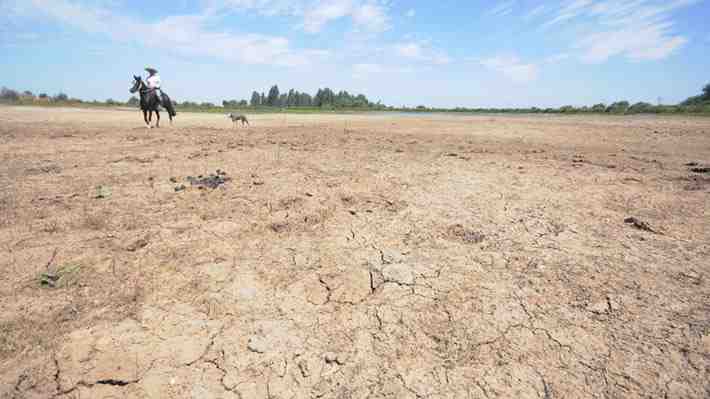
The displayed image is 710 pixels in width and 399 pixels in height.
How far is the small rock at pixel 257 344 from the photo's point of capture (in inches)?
69.8

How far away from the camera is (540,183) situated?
15.4 feet

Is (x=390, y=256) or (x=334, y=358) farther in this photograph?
(x=390, y=256)

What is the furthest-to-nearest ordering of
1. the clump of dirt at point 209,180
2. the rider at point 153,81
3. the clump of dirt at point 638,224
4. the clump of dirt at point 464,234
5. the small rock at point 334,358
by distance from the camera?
the rider at point 153,81 < the clump of dirt at point 209,180 < the clump of dirt at point 638,224 < the clump of dirt at point 464,234 < the small rock at point 334,358

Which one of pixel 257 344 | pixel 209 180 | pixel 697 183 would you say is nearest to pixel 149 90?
pixel 209 180

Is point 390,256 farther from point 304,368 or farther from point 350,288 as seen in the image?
point 304,368

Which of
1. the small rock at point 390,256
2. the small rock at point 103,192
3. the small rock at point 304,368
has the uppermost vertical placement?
the small rock at point 103,192

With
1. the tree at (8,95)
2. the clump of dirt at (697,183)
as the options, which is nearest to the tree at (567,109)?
the clump of dirt at (697,183)

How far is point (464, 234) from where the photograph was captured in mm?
3084

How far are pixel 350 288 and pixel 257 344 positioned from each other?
2.35 ft

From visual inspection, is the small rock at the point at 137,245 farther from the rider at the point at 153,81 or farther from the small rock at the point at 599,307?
the rider at the point at 153,81

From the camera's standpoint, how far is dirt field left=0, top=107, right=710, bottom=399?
1612 mm

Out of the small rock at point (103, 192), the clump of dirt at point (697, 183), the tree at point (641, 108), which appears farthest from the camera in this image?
the tree at point (641, 108)

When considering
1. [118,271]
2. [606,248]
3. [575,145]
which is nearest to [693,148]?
[575,145]

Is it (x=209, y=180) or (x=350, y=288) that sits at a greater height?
(x=209, y=180)
